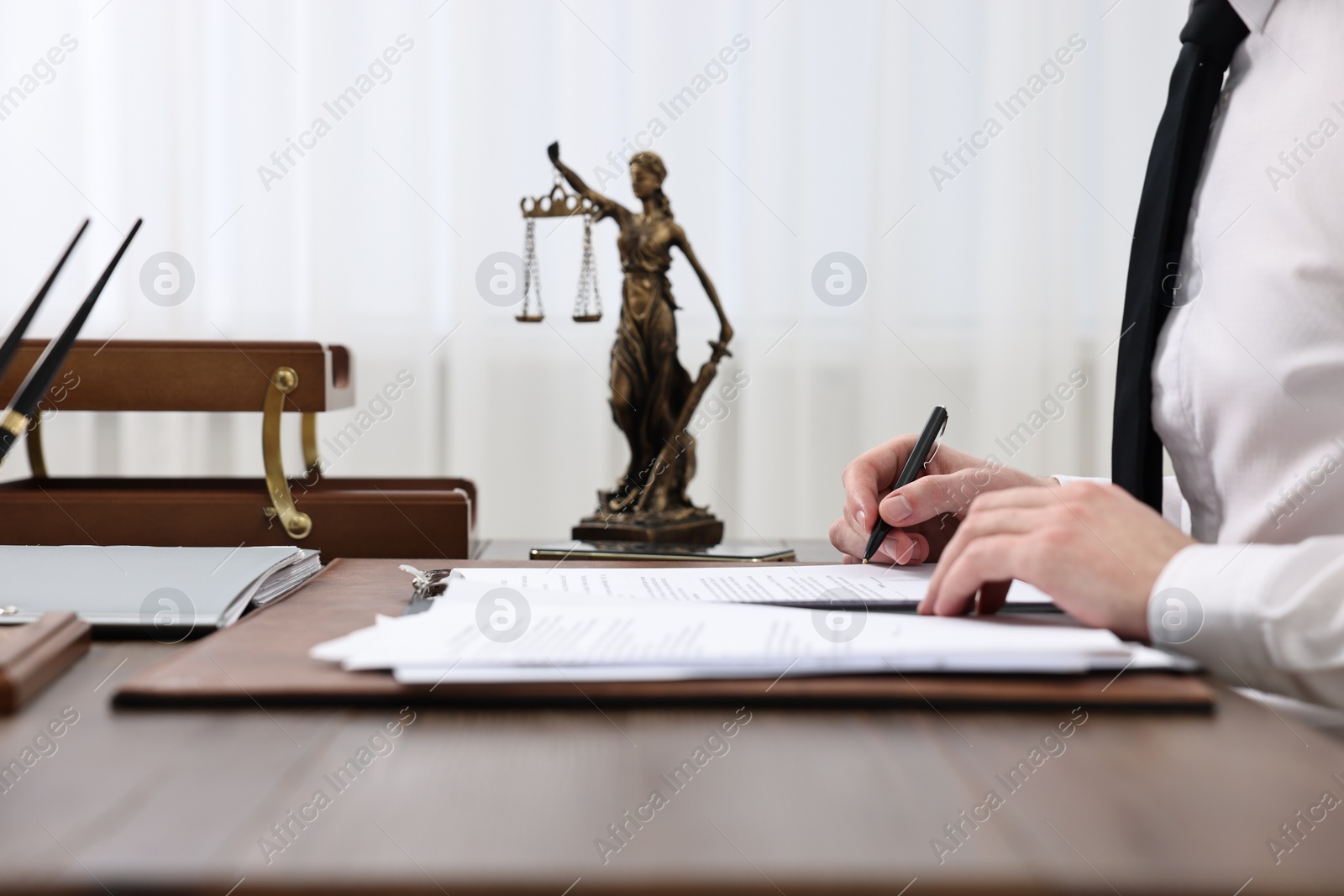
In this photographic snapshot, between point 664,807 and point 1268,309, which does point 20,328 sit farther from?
point 1268,309

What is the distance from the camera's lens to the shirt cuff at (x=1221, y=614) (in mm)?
486

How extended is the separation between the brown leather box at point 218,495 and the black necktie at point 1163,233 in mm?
593

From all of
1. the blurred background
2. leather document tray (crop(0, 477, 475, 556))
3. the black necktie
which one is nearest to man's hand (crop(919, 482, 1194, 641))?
the black necktie

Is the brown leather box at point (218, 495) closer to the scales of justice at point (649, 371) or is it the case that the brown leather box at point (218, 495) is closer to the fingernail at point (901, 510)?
the scales of justice at point (649, 371)

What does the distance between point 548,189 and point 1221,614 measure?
5.84 feet

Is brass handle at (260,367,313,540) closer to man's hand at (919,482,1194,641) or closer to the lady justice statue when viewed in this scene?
the lady justice statue

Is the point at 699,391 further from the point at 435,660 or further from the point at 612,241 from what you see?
the point at 612,241

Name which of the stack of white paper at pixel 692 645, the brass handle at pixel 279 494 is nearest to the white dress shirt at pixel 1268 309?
the stack of white paper at pixel 692 645

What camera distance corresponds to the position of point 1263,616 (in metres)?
0.48

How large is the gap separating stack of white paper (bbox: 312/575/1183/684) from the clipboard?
0.11 m

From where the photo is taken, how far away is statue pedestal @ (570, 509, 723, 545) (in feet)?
3.74

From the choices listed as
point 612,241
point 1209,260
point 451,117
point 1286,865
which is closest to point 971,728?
point 1286,865

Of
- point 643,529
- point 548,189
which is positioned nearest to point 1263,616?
point 643,529

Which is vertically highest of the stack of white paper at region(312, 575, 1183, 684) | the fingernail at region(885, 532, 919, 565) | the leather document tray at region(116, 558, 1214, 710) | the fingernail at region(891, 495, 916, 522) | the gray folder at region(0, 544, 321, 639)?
the fingernail at region(891, 495, 916, 522)
